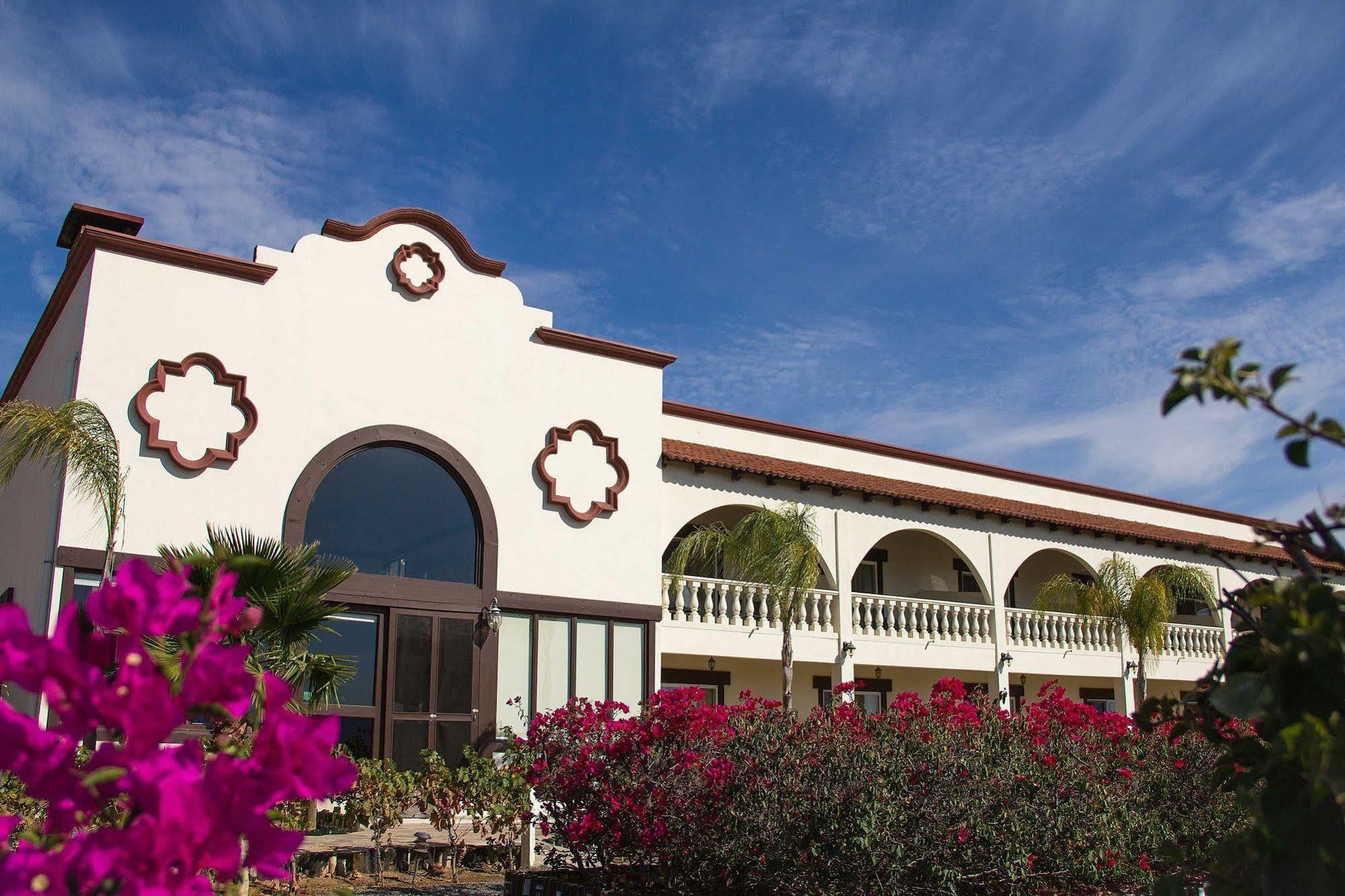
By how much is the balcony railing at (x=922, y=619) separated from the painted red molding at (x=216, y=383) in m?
11.5

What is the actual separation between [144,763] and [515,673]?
14043mm

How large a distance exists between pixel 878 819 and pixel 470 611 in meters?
8.36

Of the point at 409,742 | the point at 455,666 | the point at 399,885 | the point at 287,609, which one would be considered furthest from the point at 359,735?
the point at 287,609

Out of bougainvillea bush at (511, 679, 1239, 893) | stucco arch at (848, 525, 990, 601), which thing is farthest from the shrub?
stucco arch at (848, 525, 990, 601)

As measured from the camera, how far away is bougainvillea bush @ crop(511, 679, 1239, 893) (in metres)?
8.56

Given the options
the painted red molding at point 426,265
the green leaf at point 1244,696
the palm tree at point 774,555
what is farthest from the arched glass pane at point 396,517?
the green leaf at point 1244,696

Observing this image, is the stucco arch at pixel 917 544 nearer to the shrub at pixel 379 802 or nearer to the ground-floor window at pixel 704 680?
the ground-floor window at pixel 704 680

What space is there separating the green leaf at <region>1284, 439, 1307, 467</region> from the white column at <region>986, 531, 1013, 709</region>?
69.0 feet

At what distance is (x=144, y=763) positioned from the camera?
2.11 metres

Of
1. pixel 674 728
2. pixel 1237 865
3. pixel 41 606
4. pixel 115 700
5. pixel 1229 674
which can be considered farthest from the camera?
pixel 41 606

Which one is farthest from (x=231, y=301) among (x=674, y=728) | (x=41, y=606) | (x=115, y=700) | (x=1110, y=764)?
(x=115, y=700)

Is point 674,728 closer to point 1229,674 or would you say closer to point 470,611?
point 470,611

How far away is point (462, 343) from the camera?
16.2 metres

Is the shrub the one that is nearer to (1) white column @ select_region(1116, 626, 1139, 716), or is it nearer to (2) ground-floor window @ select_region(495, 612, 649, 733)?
(2) ground-floor window @ select_region(495, 612, 649, 733)
